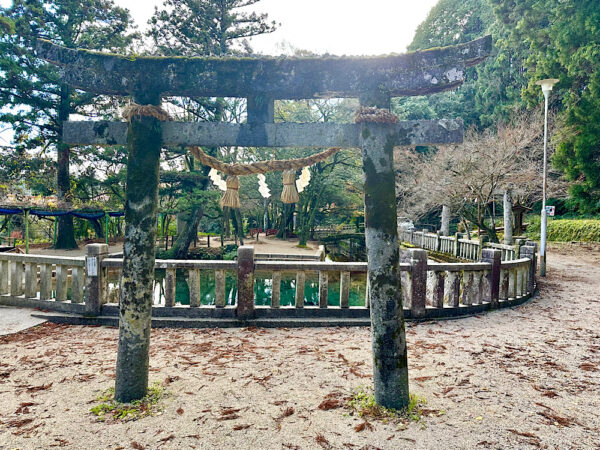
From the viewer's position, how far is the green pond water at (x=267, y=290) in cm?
1300

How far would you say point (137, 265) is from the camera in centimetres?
353

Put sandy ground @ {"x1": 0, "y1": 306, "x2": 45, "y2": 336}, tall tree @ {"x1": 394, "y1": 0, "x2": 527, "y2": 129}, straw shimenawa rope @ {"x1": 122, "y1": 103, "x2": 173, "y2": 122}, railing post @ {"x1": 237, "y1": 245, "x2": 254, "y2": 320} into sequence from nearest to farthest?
1. straw shimenawa rope @ {"x1": 122, "y1": 103, "x2": 173, "y2": 122}
2. sandy ground @ {"x1": 0, "y1": 306, "x2": 45, "y2": 336}
3. railing post @ {"x1": 237, "y1": 245, "x2": 254, "y2": 320}
4. tall tree @ {"x1": 394, "y1": 0, "x2": 527, "y2": 129}

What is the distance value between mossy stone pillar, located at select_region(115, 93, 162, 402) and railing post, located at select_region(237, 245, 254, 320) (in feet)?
7.92

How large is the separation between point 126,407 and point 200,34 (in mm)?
18364

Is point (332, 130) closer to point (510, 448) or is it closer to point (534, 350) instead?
point (510, 448)

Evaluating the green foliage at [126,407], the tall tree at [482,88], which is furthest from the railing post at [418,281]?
the tall tree at [482,88]

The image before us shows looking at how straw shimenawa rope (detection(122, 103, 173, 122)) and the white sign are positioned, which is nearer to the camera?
straw shimenawa rope (detection(122, 103, 173, 122))

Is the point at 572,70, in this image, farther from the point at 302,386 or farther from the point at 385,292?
the point at 302,386

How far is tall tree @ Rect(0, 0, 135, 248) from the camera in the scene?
683 inches

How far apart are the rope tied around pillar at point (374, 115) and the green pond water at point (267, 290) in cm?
934

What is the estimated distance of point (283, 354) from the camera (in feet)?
16.2

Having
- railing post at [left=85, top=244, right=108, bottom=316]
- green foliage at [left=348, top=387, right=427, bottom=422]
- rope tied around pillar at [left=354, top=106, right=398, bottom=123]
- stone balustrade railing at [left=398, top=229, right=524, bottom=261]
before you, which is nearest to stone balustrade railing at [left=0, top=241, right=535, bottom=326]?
railing post at [left=85, top=244, right=108, bottom=316]

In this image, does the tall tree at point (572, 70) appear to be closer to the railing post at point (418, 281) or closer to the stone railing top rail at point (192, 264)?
the railing post at point (418, 281)

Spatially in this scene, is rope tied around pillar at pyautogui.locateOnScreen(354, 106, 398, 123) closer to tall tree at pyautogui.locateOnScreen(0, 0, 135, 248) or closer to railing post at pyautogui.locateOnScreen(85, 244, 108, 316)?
railing post at pyautogui.locateOnScreen(85, 244, 108, 316)
